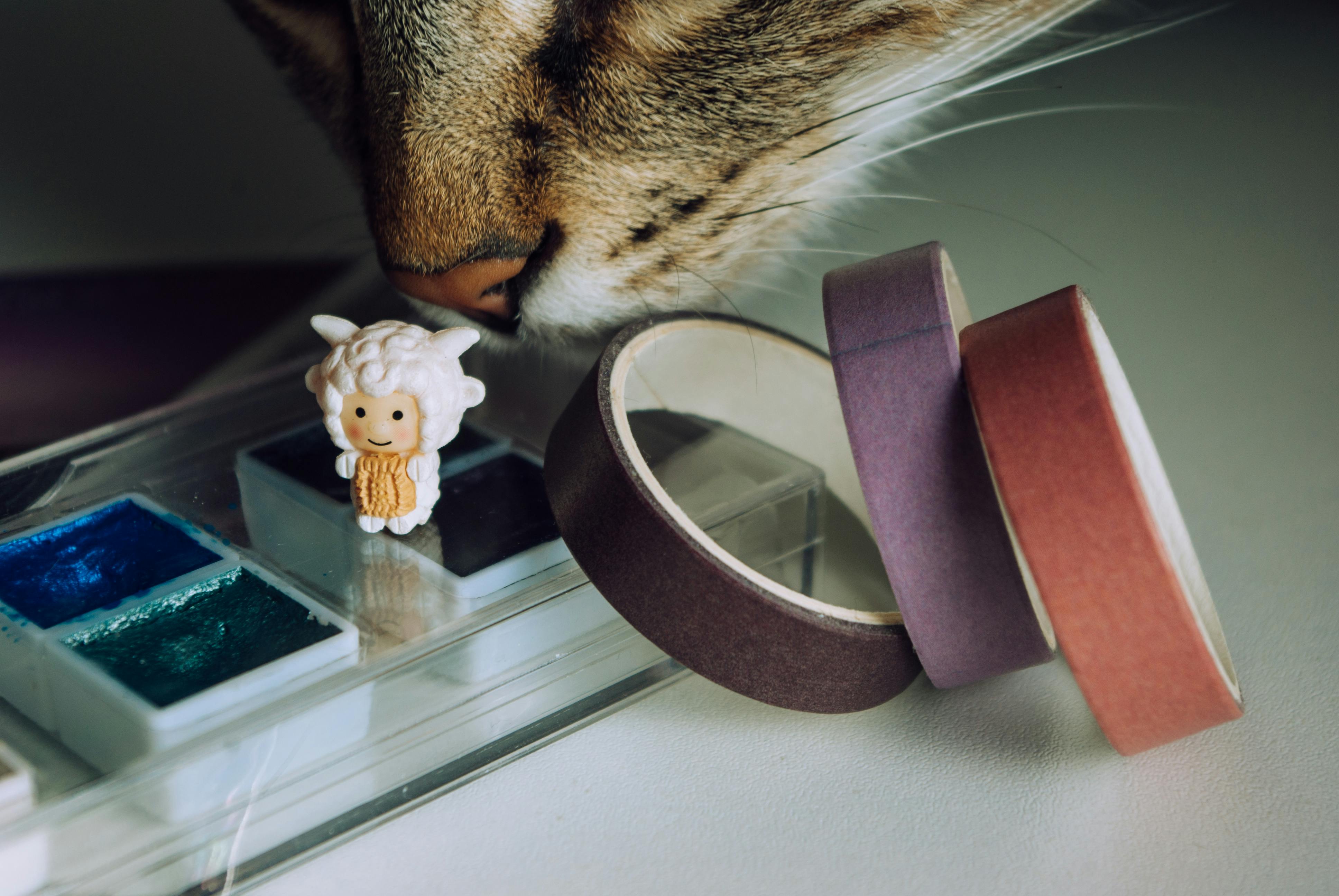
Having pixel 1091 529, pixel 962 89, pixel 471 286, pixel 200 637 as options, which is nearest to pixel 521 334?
pixel 471 286

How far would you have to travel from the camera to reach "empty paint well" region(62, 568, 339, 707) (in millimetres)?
525

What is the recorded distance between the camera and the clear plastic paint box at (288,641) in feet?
1.63

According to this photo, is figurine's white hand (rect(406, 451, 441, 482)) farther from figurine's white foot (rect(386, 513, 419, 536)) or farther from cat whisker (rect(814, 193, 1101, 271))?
cat whisker (rect(814, 193, 1101, 271))

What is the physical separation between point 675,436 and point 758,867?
33cm

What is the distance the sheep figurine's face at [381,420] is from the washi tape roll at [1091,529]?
297mm

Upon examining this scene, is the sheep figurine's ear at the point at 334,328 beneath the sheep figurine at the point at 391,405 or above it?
above

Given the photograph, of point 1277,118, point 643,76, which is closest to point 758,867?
point 643,76

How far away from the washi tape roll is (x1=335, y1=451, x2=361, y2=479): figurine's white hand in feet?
1.11

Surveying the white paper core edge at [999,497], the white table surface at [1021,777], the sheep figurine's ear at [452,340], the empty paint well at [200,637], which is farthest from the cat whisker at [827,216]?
the empty paint well at [200,637]

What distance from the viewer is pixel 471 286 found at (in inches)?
A: 27.4

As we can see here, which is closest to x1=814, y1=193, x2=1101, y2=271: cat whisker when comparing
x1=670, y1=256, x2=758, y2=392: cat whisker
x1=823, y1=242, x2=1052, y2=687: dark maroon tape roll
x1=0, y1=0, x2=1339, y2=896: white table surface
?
x1=0, y1=0, x2=1339, y2=896: white table surface

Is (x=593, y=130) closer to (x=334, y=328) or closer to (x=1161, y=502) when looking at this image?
(x=334, y=328)

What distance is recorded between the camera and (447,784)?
0.58m

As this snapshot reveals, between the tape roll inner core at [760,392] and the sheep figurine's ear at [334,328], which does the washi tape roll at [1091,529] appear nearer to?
the tape roll inner core at [760,392]
